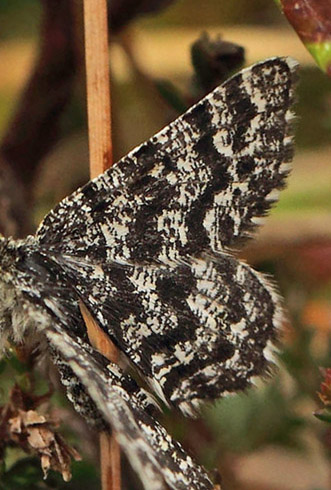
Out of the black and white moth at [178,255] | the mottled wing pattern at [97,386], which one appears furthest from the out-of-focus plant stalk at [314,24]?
the mottled wing pattern at [97,386]

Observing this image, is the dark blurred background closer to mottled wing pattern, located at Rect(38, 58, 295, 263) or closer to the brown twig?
the brown twig

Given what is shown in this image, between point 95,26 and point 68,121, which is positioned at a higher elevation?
point 68,121

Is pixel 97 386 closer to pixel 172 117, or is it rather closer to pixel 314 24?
pixel 314 24

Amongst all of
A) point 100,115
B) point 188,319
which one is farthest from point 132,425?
point 100,115

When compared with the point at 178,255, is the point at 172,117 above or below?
above

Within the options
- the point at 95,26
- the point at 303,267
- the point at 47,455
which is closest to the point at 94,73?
the point at 95,26

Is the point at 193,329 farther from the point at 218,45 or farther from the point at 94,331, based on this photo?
the point at 218,45

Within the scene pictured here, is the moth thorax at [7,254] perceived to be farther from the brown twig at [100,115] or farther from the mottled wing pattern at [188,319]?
the brown twig at [100,115]
